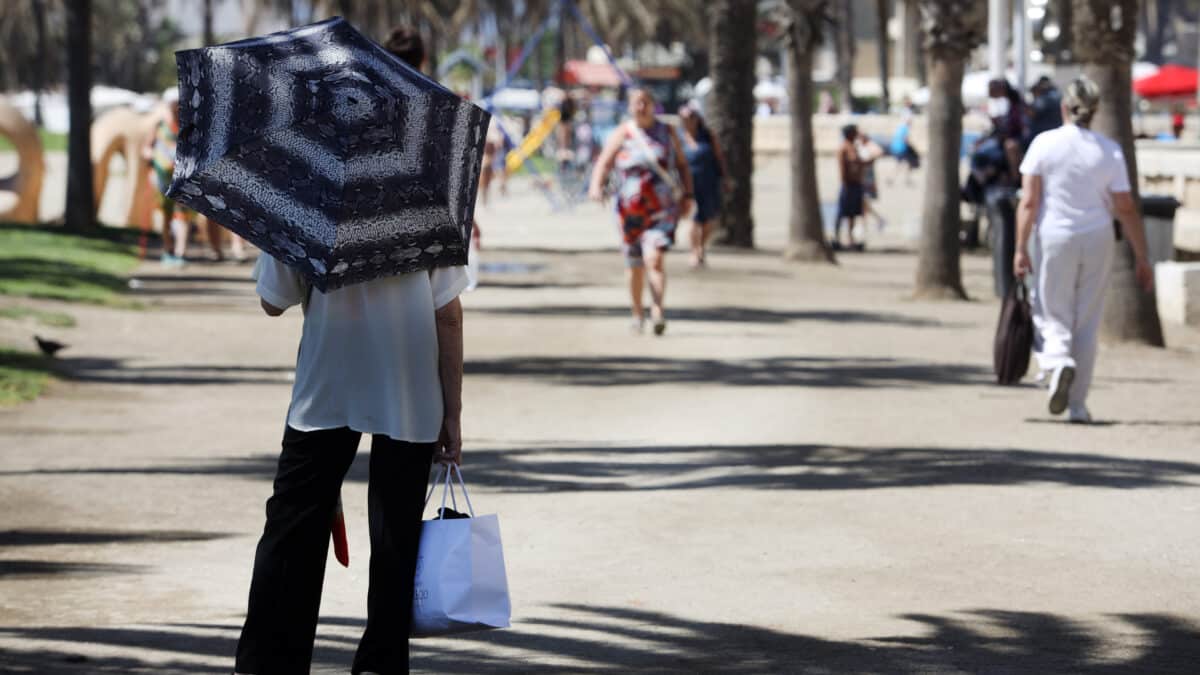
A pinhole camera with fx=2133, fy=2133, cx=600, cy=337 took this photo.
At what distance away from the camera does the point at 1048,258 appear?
10.8 m

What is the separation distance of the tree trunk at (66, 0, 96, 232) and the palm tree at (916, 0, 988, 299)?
37.2ft

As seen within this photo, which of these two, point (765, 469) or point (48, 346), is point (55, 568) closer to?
point (765, 469)

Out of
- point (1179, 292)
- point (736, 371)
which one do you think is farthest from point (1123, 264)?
point (736, 371)

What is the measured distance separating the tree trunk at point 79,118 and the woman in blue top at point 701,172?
7.51 m

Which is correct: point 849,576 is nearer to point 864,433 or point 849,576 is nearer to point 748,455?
point 748,455

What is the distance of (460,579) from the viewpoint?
5.11 meters

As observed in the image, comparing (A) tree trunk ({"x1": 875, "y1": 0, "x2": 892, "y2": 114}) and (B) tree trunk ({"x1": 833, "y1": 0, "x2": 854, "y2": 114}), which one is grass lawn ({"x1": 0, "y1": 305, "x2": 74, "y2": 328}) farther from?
(B) tree trunk ({"x1": 833, "y1": 0, "x2": 854, "y2": 114})

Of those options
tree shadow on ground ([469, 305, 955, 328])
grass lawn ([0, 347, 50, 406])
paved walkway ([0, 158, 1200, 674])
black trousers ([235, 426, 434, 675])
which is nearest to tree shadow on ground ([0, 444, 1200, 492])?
paved walkway ([0, 158, 1200, 674])

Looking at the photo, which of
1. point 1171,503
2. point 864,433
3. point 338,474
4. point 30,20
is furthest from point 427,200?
point 30,20

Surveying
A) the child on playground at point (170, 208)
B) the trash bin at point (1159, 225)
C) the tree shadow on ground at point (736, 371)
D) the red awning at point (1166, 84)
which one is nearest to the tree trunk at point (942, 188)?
the trash bin at point (1159, 225)

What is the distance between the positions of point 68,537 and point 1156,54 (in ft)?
339

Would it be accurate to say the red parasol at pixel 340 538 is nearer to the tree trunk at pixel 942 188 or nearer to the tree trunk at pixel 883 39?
the tree trunk at pixel 942 188

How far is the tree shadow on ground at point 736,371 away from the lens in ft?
42.1

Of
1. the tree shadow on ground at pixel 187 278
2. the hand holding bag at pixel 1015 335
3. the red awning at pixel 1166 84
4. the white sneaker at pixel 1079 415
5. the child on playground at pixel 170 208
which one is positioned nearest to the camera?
the white sneaker at pixel 1079 415
